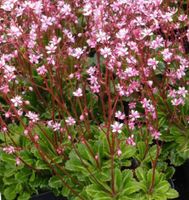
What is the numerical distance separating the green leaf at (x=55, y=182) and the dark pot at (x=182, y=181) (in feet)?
2.35

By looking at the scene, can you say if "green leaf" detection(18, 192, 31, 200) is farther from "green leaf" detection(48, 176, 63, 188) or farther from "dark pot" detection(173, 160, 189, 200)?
"dark pot" detection(173, 160, 189, 200)

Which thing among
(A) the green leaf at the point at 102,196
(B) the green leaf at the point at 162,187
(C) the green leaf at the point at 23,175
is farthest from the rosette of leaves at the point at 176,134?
(C) the green leaf at the point at 23,175

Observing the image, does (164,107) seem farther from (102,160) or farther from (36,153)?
(36,153)

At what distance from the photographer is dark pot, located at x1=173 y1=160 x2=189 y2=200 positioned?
2429 mm

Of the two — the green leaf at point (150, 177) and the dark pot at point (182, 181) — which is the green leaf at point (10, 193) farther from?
the dark pot at point (182, 181)

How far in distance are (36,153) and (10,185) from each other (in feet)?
0.91

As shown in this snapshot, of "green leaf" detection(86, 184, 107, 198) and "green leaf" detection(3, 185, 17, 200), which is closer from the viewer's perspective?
"green leaf" detection(86, 184, 107, 198)

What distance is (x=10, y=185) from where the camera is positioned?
2225 millimetres

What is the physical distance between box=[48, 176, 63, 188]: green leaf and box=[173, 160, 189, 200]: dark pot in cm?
72

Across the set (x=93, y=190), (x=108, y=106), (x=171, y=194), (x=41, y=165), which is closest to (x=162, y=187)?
(x=171, y=194)

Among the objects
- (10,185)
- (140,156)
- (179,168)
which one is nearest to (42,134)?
(10,185)

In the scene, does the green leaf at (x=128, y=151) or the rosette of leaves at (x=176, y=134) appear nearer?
the green leaf at (x=128, y=151)

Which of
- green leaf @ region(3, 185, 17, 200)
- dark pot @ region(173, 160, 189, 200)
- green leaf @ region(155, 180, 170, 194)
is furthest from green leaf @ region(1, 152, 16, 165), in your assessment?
dark pot @ region(173, 160, 189, 200)

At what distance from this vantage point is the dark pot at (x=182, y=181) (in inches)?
95.6
